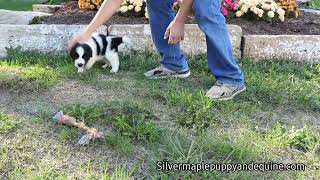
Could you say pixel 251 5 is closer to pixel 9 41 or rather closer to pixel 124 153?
pixel 9 41

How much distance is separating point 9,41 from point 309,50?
3.11 m

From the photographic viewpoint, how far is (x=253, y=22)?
5.64 metres

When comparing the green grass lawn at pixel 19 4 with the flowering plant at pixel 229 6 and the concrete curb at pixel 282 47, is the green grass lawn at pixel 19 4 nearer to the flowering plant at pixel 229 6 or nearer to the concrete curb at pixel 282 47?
the flowering plant at pixel 229 6

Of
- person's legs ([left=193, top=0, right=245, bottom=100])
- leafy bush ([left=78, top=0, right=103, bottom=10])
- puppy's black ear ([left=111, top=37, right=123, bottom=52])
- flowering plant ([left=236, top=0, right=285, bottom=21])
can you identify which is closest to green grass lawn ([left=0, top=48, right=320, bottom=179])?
person's legs ([left=193, top=0, right=245, bottom=100])

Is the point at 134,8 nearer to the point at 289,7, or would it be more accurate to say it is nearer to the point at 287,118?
the point at 289,7

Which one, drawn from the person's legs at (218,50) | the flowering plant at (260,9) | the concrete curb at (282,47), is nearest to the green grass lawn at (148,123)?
the person's legs at (218,50)

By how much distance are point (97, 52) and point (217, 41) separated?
1317 mm

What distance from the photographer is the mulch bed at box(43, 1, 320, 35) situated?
541cm

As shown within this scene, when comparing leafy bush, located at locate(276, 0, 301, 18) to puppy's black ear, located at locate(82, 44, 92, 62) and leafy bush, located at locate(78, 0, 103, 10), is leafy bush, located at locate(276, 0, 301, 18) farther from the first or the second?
puppy's black ear, located at locate(82, 44, 92, 62)

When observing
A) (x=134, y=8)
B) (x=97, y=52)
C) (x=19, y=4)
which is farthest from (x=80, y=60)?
(x=19, y=4)

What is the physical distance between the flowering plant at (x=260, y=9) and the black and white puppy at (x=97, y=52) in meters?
1.60

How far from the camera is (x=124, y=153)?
297 cm

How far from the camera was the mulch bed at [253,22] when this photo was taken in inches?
213

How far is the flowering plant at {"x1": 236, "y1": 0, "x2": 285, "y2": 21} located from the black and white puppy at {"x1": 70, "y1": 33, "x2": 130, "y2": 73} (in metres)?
1.60
